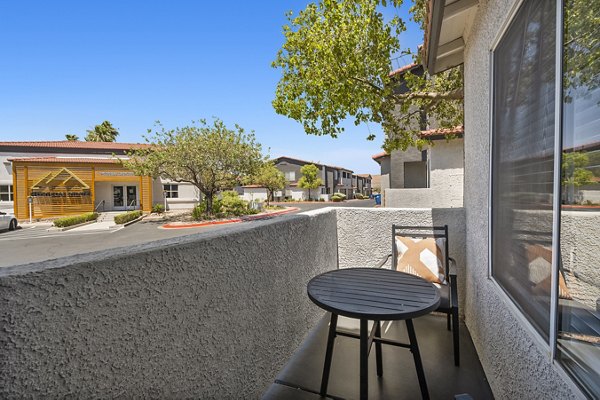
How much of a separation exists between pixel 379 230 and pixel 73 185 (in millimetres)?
26939

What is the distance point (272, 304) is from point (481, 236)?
7.20 ft

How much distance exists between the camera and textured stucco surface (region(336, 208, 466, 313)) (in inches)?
155

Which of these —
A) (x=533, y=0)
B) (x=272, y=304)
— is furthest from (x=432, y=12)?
(x=272, y=304)

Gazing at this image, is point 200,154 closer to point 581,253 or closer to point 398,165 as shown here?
point 398,165

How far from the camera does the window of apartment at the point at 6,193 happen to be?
76.9 ft

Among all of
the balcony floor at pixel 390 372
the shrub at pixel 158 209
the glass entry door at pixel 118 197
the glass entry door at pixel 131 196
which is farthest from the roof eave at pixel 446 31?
the glass entry door at pixel 118 197

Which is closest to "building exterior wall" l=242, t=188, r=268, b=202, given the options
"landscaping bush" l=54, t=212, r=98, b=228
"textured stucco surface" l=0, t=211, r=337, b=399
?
"landscaping bush" l=54, t=212, r=98, b=228

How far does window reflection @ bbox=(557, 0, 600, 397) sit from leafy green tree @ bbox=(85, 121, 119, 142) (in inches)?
2024

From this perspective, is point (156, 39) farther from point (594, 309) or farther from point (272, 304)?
point (594, 309)

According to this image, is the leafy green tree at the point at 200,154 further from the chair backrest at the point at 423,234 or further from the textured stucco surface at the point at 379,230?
the chair backrest at the point at 423,234

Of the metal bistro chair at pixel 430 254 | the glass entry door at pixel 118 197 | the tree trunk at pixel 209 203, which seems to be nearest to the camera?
the metal bistro chair at pixel 430 254

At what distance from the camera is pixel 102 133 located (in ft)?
138

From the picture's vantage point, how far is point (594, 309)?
1077mm

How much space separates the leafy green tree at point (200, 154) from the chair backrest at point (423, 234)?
1643 cm
